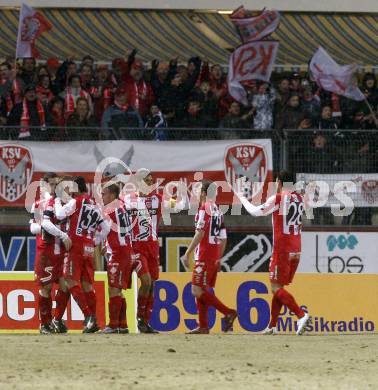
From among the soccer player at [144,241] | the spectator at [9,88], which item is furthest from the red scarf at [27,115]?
the soccer player at [144,241]

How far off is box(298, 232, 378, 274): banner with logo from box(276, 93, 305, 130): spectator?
2.03 metres

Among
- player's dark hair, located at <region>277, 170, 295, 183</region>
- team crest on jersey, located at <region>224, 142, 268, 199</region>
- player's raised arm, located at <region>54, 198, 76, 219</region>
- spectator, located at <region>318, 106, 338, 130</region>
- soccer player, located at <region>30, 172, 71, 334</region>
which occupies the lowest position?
soccer player, located at <region>30, 172, 71, 334</region>

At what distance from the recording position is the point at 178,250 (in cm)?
2109

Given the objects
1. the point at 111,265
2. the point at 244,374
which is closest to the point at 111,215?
the point at 111,265

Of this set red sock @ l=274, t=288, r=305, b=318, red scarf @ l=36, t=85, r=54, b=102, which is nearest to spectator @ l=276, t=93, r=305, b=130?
red scarf @ l=36, t=85, r=54, b=102

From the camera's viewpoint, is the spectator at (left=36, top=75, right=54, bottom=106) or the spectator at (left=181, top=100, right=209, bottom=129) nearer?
the spectator at (left=181, top=100, right=209, bottom=129)

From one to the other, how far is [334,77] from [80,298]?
783cm

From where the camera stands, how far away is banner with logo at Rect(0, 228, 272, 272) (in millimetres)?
20922

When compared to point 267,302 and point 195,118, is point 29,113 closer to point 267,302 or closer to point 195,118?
point 195,118

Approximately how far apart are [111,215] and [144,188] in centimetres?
84

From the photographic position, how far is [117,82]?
2280 cm

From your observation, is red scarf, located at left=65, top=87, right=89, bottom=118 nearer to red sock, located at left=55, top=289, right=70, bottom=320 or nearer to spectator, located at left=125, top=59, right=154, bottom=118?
spectator, located at left=125, top=59, right=154, bottom=118

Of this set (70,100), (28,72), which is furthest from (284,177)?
(28,72)

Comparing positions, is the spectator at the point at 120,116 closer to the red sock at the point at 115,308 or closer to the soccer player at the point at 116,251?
the soccer player at the point at 116,251
